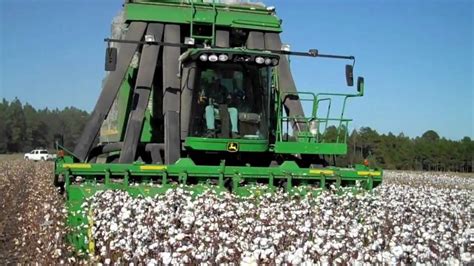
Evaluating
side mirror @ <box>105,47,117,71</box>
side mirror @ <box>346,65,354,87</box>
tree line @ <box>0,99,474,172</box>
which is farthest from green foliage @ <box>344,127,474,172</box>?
side mirror @ <box>105,47,117,71</box>

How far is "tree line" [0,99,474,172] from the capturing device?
14.0 meters

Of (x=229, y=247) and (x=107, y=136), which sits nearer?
(x=229, y=247)

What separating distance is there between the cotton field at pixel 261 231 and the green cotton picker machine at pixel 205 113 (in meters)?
1.47

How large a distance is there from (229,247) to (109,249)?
1292mm

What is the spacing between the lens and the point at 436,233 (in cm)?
664

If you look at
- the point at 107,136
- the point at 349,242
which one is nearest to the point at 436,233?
the point at 349,242

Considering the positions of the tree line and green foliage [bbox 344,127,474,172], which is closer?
the tree line

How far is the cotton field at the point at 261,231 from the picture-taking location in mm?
5871

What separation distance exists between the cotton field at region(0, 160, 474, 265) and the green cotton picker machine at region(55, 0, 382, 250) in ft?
4.83

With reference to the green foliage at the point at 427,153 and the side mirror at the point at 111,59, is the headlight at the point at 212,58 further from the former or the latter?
the green foliage at the point at 427,153

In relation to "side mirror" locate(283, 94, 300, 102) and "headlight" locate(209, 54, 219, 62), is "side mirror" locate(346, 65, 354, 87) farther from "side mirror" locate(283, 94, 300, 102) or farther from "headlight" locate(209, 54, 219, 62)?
"headlight" locate(209, 54, 219, 62)

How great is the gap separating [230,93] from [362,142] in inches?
211

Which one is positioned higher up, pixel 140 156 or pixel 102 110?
pixel 102 110

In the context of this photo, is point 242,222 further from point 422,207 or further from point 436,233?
point 422,207
